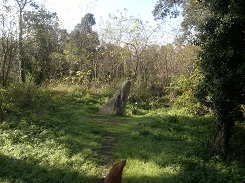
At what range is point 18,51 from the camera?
12172 mm

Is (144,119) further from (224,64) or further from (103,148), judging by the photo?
(224,64)

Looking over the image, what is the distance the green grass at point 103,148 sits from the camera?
17.7 ft

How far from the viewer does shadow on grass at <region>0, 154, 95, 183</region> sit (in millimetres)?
5285

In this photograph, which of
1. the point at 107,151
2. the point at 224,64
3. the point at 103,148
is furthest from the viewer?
the point at 103,148

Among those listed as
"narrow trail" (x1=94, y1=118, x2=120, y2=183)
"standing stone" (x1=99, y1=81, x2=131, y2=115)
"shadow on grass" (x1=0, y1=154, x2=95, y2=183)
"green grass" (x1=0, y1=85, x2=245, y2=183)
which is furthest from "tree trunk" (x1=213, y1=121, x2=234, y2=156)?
"standing stone" (x1=99, y1=81, x2=131, y2=115)

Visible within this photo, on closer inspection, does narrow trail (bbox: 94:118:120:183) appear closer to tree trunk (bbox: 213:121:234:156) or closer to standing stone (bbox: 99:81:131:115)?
tree trunk (bbox: 213:121:234:156)

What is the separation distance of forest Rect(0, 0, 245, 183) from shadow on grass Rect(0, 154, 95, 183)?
22 mm

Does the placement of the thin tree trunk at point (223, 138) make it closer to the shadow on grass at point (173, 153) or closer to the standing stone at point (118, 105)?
the shadow on grass at point (173, 153)

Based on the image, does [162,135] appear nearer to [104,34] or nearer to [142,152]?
[142,152]

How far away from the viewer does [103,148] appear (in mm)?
7039

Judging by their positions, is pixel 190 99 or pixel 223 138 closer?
pixel 223 138

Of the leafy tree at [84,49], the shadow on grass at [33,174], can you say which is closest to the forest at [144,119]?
the shadow on grass at [33,174]

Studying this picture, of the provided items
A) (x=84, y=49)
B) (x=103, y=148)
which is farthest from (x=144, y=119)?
(x=84, y=49)

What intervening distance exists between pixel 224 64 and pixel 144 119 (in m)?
4.79
